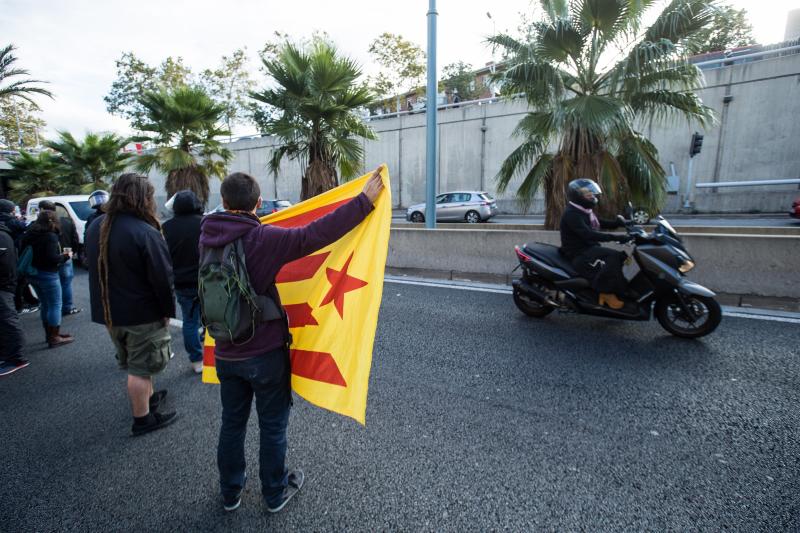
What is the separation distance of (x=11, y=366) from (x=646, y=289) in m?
7.01

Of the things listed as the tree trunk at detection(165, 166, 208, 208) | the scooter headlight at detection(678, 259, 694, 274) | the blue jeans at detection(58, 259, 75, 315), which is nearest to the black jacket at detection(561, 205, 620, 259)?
the scooter headlight at detection(678, 259, 694, 274)

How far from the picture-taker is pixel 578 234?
494 centimetres

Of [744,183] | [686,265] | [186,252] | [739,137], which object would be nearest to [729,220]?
[744,183]

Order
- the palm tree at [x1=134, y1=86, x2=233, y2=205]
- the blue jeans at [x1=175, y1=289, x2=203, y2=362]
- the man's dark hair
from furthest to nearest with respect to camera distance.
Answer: the palm tree at [x1=134, y1=86, x2=233, y2=205] < the blue jeans at [x1=175, y1=289, x2=203, y2=362] < the man's dark hair

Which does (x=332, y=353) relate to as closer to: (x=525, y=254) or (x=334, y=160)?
(x=525, y=254)

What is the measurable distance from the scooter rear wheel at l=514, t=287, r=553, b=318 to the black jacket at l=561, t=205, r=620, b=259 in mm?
729

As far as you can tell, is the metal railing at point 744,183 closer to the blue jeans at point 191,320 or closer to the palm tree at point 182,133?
the palm tree at point 182,133

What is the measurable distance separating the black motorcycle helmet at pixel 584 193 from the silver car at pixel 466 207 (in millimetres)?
15226

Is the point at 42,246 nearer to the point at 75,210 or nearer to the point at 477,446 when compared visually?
the point at 477,446

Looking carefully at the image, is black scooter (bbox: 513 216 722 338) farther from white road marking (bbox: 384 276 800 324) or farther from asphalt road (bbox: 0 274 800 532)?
white road marking (bbox: 384 276 800 324)

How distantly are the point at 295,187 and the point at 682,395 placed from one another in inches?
1302

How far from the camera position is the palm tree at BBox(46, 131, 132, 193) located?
16469 mm

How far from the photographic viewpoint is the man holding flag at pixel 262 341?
2076 mm

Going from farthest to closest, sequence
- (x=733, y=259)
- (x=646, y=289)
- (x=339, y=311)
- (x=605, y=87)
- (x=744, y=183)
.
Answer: (x=744, y=183) < (x=605, y=87) < (x=733, y=259) < (x=646, y=289) < (x=339, y=311)
